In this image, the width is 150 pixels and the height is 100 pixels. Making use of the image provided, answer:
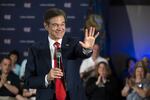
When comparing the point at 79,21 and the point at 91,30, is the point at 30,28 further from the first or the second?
the point at 91,30

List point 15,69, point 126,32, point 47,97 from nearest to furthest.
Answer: point 47,97 → point 15,69 → point 126,32

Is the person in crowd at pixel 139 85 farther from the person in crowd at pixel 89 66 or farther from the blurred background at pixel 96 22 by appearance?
the blurred background at pixel 96 22

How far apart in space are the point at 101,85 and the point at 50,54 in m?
4.34

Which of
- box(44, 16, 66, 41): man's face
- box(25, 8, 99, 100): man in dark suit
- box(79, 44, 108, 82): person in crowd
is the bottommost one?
box(79, 44, 108, 82): person in crowd

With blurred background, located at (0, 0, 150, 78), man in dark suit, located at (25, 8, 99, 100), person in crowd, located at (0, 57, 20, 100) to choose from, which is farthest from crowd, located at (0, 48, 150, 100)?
man in dark suit, located at (25, 8, 99, 100)

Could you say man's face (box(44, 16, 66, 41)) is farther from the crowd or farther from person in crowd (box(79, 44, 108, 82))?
person in crowd (box(79, 44, 108, 82))

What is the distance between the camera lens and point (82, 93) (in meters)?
2.59

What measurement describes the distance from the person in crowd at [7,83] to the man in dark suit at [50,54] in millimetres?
4748

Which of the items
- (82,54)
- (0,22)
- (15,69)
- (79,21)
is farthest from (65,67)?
(0,22)

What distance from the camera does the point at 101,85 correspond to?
6.91m

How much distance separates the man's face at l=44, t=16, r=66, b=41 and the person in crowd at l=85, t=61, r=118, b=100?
4.31 metres

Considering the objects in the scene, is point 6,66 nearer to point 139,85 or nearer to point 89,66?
point 89,66

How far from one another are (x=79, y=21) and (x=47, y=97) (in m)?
6.16

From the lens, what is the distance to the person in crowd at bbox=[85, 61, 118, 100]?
6.89m
